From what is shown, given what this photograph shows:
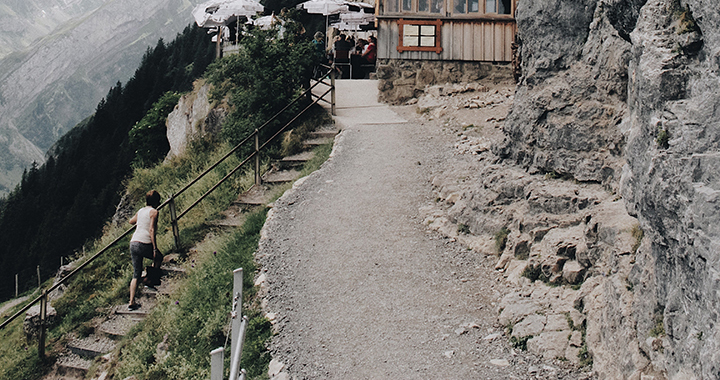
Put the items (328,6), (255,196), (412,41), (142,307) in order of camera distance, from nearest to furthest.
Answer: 1. (142,307)
2. (255,196)
3. (412,41)
4. (328,6)

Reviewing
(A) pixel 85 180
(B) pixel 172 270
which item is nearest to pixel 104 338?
(B) pixel 172 270

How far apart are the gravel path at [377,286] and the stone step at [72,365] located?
321 cm

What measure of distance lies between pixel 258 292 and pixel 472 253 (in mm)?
2835

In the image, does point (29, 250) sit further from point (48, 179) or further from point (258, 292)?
point (258, 292)

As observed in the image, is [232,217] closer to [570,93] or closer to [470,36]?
[570,93]

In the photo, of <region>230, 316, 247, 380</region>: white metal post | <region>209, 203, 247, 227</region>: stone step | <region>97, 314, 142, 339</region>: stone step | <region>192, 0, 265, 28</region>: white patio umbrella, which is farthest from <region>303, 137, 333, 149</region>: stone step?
<region>230, 316, 247, 380</region>: white metal post

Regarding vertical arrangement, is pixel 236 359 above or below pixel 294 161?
above

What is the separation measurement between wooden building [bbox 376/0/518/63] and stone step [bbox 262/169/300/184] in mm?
5378

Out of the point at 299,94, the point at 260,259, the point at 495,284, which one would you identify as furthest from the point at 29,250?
the point at 495,284

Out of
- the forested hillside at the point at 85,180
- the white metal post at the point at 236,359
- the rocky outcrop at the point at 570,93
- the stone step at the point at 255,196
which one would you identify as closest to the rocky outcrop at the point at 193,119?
the stone step at the point at 255,196

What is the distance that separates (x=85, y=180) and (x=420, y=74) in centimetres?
3849

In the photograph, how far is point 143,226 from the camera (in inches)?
377

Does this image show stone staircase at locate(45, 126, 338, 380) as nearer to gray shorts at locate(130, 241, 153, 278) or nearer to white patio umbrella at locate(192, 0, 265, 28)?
gray shorts at locate(130, 241, 153, 278)

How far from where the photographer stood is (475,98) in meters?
15.8
